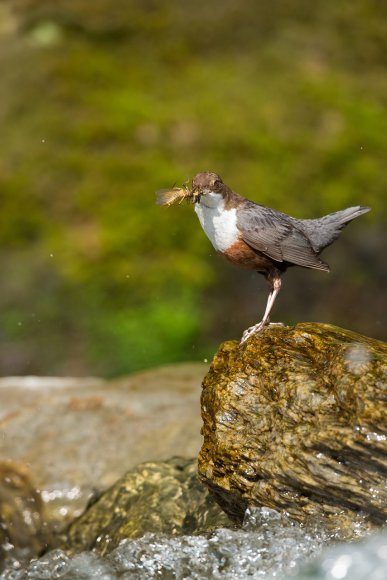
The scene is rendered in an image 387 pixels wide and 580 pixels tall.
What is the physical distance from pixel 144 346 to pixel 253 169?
189 cm

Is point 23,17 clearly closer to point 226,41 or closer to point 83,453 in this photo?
point 226,41

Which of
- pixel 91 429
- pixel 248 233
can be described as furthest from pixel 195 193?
pixel 91 429

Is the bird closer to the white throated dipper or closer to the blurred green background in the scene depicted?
the white throated dipper

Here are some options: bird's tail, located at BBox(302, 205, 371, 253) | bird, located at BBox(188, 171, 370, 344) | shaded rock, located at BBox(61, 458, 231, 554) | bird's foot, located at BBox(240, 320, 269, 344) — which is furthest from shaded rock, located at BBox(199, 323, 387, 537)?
bird's tail, located at BBox(302, 205, 371, 253)

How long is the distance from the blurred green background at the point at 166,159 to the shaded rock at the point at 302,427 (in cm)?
336

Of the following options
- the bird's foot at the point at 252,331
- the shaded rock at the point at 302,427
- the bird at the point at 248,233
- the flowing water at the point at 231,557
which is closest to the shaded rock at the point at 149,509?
the flowing water at the point at 231,557

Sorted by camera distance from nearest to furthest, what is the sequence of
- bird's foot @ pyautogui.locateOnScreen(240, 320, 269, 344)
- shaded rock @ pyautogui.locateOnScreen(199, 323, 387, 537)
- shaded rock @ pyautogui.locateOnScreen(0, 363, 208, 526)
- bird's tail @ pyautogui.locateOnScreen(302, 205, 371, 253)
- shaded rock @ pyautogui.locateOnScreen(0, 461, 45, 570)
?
shaded rock @ pyautogui.locateOnScreen(199, 323, 387, 537) → bird's foot @ pyautogui.locateOnScreen(240, 320, 269, 344) → bird's tail @ pyautogui.locateOnScreen(302, 205, 371, 253) → shaded rock @ pyautogui.locateOnScreen(0, 461, 45, 570) → shaded rock @ pyautogui.locateOnScreen(0, 363, 208, 526)

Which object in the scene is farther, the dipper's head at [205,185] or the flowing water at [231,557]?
the dipper's head at [205,185]

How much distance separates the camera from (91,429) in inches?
196

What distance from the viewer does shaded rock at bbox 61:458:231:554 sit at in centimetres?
389

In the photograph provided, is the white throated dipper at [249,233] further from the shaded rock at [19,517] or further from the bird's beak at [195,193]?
the shaded rock at [19,517]

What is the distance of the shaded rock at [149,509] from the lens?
12.8 ft

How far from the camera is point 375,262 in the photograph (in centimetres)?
726

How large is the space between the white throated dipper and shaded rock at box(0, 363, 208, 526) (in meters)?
1.26
